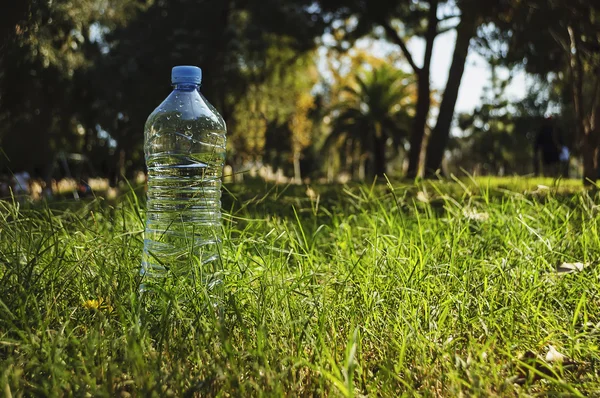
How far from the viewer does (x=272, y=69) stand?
75.2ft

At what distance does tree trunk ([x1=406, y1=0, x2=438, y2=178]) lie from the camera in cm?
1443

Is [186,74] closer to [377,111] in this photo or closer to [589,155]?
[589,155]

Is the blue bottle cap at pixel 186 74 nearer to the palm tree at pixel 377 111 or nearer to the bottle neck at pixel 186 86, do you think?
the bottle neck at pixel 186 86

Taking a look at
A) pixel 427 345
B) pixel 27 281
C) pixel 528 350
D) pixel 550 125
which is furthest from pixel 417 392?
pixel 550 125

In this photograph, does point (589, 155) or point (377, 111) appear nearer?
point (589, 155)

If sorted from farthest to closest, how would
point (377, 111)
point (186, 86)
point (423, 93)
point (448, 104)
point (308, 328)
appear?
point (377, 111) → point (423, 93) → point (448, 104) → point (186, 86) → point (308, 328)

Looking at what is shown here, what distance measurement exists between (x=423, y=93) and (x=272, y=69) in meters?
9.44

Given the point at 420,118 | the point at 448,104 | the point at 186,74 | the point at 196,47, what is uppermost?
Answer: the point at 196,47

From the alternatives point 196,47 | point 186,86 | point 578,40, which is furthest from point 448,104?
point 196,47

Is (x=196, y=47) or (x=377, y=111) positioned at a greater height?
(x=196, y=47)

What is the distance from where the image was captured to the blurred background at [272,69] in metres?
7.35

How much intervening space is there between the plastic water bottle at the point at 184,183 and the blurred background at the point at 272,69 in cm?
86

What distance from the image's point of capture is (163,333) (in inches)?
77.4

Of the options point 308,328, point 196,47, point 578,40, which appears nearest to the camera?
point 308,328
